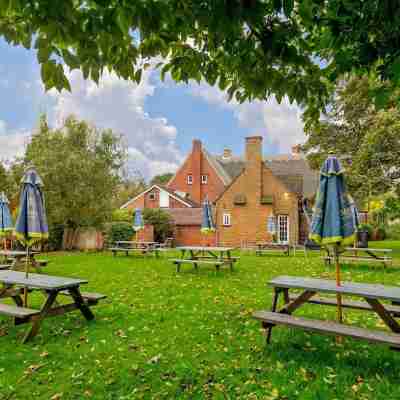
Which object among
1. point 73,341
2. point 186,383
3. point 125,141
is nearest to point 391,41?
point 186,383

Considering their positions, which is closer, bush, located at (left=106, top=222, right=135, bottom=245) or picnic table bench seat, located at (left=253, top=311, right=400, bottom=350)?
picnic table bench seat, located at (left=253, top=311, right=400, bottom=350)

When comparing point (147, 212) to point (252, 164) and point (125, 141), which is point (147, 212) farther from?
point (252, 164)

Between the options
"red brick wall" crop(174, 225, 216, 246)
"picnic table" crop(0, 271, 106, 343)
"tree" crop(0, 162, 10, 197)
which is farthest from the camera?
"red brick wall" crop(174, 225, 216, 246)

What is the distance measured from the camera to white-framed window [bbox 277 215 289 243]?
2483cm

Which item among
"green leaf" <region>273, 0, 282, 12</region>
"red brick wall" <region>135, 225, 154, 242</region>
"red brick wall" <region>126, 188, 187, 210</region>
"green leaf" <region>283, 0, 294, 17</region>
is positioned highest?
"red brick wall" <region>126, 188, 187, 210</region>

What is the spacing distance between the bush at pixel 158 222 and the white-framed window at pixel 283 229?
932 centimetres

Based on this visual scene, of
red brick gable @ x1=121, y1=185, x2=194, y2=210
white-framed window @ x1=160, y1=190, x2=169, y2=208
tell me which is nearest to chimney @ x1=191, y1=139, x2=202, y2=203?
red brick gable @ x1=121, y1=185, x2=194, y2=210

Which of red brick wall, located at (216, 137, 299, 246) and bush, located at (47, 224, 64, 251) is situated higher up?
red brick wall, located at (216, 137, 299, 246)

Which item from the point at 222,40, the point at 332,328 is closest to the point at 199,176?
the point at 332,328

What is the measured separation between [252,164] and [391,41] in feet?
75.8

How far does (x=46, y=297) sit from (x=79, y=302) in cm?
53

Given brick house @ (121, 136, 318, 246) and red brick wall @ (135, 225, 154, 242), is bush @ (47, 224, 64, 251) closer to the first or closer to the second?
red brick wall @ (135, 225, 154, 242)

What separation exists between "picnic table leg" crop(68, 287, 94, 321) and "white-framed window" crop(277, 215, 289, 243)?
68.0ft

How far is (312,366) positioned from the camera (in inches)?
154
